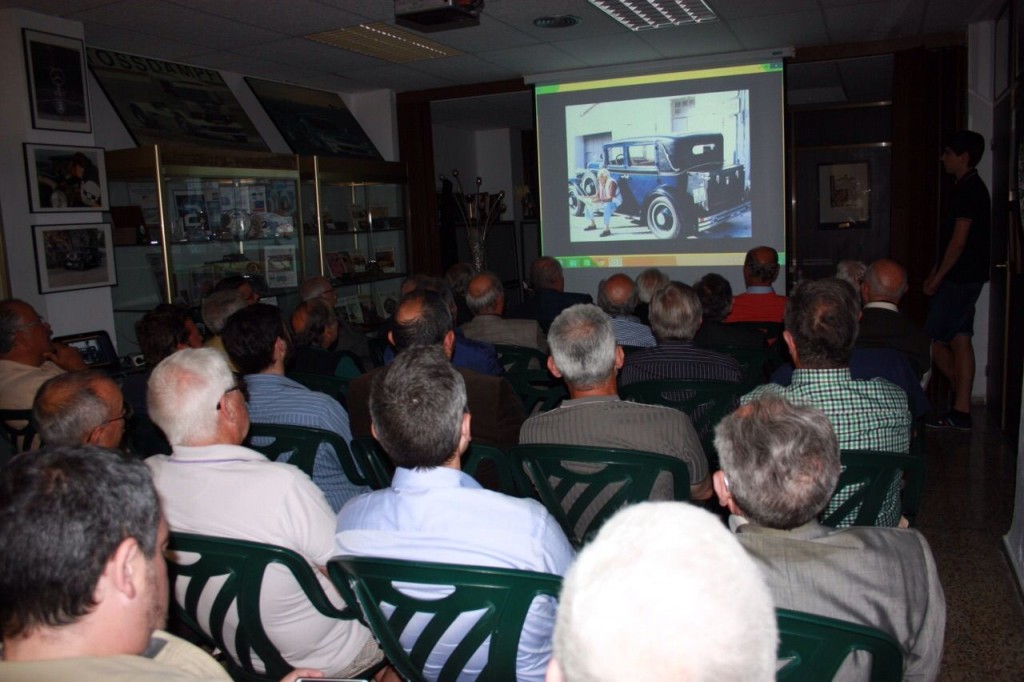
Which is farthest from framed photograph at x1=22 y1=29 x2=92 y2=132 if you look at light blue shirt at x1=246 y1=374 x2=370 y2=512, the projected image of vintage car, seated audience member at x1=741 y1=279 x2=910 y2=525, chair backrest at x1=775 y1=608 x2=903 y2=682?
chair backrest at x1=775 y1=608 x2=903 y2=682

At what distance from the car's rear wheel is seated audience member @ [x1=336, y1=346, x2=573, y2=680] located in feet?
19.1

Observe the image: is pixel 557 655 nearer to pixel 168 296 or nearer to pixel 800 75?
pixel 168 296


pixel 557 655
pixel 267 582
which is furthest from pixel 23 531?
pixel 267 582

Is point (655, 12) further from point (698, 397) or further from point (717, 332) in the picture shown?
point (698, 397)

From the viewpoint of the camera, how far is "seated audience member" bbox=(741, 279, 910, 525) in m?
2.24

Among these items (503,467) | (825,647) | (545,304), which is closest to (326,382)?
(503,467)

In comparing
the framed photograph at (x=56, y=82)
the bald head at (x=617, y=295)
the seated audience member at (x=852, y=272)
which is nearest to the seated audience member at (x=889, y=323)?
the seated audience member at (x=852, y=272)

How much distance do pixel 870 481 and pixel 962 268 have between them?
3880 millimetres

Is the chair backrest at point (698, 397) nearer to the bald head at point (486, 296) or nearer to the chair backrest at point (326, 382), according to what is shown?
the chair backrest at point (326, 382)

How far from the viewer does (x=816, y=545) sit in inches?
54.9

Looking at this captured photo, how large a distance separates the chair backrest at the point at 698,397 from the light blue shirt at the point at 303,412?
3.43 ft

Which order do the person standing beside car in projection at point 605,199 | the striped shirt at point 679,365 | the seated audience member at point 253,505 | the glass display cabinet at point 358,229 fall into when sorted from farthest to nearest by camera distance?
the person standing beside car in projection at point 605,199
the glass display cabinet at point 358,229
the striped shirt at point 679,365
the seated audience member at point 253,505

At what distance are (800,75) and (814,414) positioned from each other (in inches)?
277

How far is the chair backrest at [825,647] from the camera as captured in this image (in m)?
1.16
